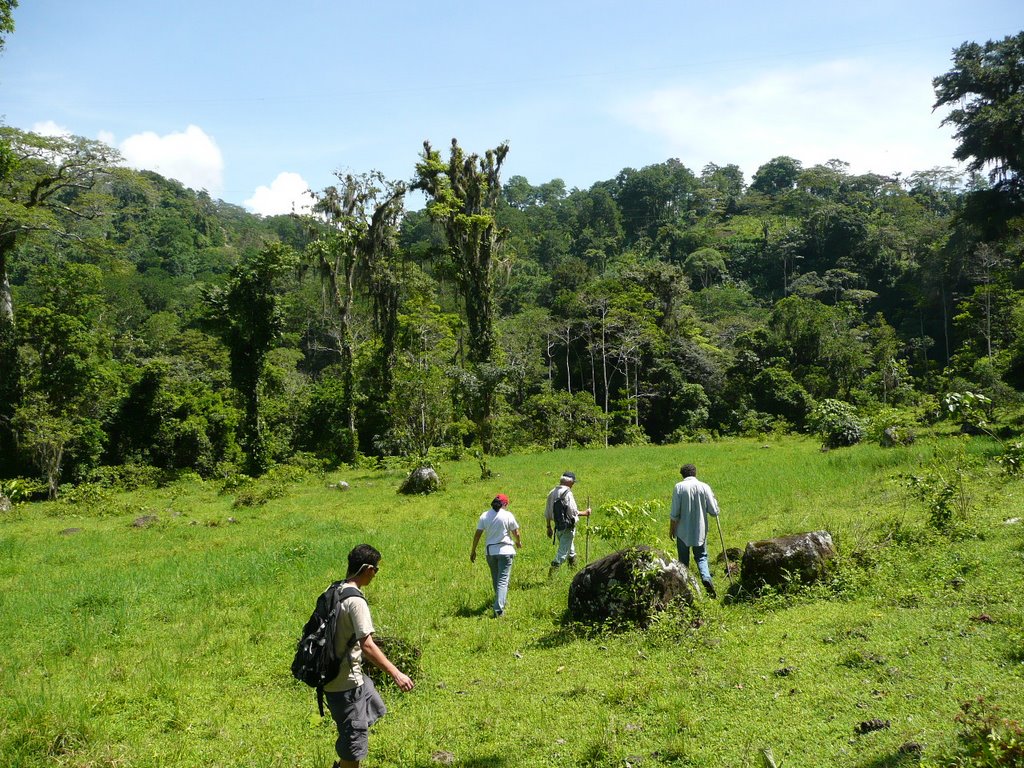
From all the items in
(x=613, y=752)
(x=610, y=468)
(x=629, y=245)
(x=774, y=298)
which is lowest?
A: (x=610, y=468)

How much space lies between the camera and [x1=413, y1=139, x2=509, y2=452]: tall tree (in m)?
32.4

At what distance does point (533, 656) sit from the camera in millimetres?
7355

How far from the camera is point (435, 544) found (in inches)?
529

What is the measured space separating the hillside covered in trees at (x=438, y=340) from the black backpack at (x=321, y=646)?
2188 centimetres

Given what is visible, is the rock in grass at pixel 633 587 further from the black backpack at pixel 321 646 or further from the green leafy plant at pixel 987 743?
the black backpack at pixel 321 646

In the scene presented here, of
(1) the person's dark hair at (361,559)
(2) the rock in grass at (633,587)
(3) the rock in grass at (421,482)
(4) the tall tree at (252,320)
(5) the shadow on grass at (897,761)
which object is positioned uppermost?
(4) the tall tree at (252,320)

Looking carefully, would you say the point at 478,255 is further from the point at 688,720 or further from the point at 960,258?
the point at 960,258

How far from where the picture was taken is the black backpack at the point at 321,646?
441cm

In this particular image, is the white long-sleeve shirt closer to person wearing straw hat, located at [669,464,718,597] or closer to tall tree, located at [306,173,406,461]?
person wearing straw hat, located at [669,464,718,597]

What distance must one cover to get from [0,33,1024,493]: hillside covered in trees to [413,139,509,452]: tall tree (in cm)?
11

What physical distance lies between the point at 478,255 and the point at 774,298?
45.0 meters

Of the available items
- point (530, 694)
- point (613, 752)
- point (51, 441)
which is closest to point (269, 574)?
point (530, 694)

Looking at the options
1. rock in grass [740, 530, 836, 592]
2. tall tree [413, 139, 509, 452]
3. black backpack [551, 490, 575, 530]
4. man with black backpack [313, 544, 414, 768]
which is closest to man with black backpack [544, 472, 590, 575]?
black backpack [551, 490, 575, 530]

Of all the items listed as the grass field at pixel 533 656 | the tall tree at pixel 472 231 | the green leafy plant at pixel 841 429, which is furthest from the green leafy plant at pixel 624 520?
the tall tree at pixel 472 231
